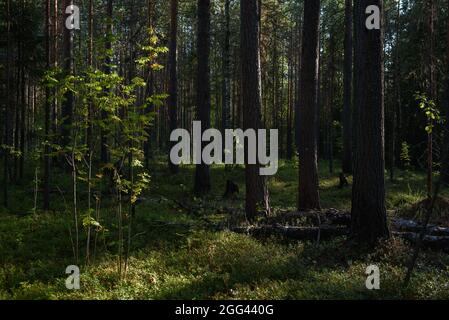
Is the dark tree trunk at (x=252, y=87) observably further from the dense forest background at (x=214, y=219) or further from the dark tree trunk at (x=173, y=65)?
the dark tree trunk at (x=173, y=65)

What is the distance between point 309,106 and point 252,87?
2.03m

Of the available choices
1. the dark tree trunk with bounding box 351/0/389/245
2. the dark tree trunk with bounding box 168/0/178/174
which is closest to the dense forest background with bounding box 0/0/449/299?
the dark tree trunk with bounding box 351/0/389/245

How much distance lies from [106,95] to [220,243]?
3865 millimetres

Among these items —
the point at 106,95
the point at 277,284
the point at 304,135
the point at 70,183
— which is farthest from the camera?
the point at 70,183

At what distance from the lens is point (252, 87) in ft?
35.6

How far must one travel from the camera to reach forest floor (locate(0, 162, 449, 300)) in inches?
261

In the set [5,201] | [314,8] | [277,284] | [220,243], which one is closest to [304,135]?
[314,8]

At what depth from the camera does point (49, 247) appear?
29.3 ft

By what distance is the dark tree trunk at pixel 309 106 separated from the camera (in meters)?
11.8

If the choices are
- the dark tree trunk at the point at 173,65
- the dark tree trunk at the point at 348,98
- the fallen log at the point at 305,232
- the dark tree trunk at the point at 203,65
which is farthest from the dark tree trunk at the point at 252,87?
the dark tree trunk at the point at 348,98

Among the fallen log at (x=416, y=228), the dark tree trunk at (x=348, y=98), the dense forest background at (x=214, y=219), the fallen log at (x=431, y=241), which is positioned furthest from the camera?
the dark tree trunk at (x=348, y=98)

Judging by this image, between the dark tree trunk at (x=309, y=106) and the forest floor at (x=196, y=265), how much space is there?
129 centimetres
